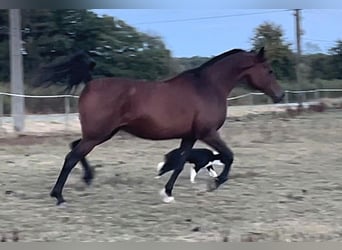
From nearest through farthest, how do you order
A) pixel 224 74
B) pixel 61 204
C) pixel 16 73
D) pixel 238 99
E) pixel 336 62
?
pixel 61 204 < pixel 224 74 < pixel 16 73 < pixel 238 99 < pixel 336 62

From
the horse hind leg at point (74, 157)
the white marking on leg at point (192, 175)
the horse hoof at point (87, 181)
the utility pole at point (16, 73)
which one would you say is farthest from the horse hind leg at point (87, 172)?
Result: the utility pole at point (16, 73)

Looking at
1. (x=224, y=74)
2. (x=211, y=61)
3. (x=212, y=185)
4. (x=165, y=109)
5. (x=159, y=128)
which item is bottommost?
(x=212, y=185)

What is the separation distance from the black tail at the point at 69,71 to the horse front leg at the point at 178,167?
1170 millimetres

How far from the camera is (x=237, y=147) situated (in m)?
12.2

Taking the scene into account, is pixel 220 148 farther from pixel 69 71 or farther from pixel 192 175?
pixel 69 71

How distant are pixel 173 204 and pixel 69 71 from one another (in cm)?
174

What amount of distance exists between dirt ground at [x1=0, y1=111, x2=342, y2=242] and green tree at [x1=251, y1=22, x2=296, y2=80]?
1288 cm

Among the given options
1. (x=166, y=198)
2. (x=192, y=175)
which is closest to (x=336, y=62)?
A: (x=192, y=175)

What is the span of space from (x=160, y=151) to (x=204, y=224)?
6169 mm

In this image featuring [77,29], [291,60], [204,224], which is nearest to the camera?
[204,224]

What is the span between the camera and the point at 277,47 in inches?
1040

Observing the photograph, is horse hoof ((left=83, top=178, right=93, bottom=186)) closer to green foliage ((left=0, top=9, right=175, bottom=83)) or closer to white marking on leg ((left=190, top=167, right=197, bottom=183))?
white marking on leg ((left=190, top=167, right=197, bottom=183))

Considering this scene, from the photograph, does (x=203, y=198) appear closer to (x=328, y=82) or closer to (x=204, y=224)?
(x=204, y=224)

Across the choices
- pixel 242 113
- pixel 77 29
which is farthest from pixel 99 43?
pixel 242 113
